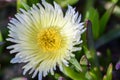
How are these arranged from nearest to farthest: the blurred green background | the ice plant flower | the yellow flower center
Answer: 1. the ice plant flower
2. the yellow flower center
3. the blurred green background

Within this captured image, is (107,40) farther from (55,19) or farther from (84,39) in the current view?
(55,19)

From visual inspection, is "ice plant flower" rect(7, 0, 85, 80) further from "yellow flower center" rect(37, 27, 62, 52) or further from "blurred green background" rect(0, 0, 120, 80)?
"blurred green background" rect(0, 0, 120, 80)

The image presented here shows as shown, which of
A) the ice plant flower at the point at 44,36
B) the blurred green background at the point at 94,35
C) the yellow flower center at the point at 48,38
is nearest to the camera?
the ice plant flower at the point at 44,36

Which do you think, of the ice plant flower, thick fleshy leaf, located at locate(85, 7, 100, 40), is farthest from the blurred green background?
the ice plant flower

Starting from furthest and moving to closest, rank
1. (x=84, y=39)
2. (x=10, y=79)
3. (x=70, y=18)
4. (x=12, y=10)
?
(x=12, y=10) → (x=10, y=79) → (x=84, y=39) → (x=70, y=18)

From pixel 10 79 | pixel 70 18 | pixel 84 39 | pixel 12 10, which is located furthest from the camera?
pixel 12 10

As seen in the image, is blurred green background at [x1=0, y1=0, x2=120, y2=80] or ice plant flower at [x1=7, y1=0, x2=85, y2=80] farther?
blurred green background at [x1=0, y1=0, x2=120, y2=80]

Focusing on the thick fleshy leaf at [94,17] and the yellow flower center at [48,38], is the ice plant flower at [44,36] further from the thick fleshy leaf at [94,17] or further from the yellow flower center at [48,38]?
the thick fleshy leaf at [94,17]

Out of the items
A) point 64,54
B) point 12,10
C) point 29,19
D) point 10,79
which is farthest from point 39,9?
point 12,10

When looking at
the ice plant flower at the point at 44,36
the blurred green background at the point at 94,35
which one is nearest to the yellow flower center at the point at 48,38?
the ice plant flower at the point at 44,36
